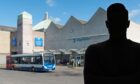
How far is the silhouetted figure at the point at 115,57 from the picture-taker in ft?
5.84

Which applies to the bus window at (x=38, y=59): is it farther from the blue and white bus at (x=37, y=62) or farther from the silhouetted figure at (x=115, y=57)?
the silhouetted figure at (x=115, y=57)

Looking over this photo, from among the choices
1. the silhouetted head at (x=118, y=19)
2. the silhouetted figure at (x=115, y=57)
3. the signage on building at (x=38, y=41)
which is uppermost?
the signage on building at (x=38, y=41)

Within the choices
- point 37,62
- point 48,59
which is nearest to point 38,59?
point 37,62

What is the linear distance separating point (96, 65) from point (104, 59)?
0.21 ft

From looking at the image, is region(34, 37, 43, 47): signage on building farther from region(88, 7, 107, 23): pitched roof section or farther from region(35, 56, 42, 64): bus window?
region(35, 56, 42, 64): bus window

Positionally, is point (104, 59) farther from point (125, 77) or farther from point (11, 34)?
point (11, 34)

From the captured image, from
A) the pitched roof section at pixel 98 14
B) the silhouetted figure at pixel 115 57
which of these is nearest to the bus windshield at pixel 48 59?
the pitched roof section at pixel 98 14

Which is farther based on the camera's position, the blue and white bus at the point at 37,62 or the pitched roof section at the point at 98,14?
the pitched roof section at the point at 98,14

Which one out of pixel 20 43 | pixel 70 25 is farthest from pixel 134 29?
pixel 20 43

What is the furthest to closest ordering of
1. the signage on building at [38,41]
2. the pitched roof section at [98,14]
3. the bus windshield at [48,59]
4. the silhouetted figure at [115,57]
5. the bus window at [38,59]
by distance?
the signage on building at [38,41], the pitched roof section at [98,14], the bus windshield at [48,59], the bus window at [38,59], the silhouetted figure at [115,57]

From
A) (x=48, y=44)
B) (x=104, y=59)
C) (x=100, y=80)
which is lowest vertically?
(x=100, y=80)

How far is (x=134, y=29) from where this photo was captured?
5416 cm

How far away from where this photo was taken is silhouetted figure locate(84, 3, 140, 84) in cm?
178

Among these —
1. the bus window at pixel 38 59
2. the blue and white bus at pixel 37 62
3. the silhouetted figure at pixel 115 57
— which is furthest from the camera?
the bus window at pixel 38 59
